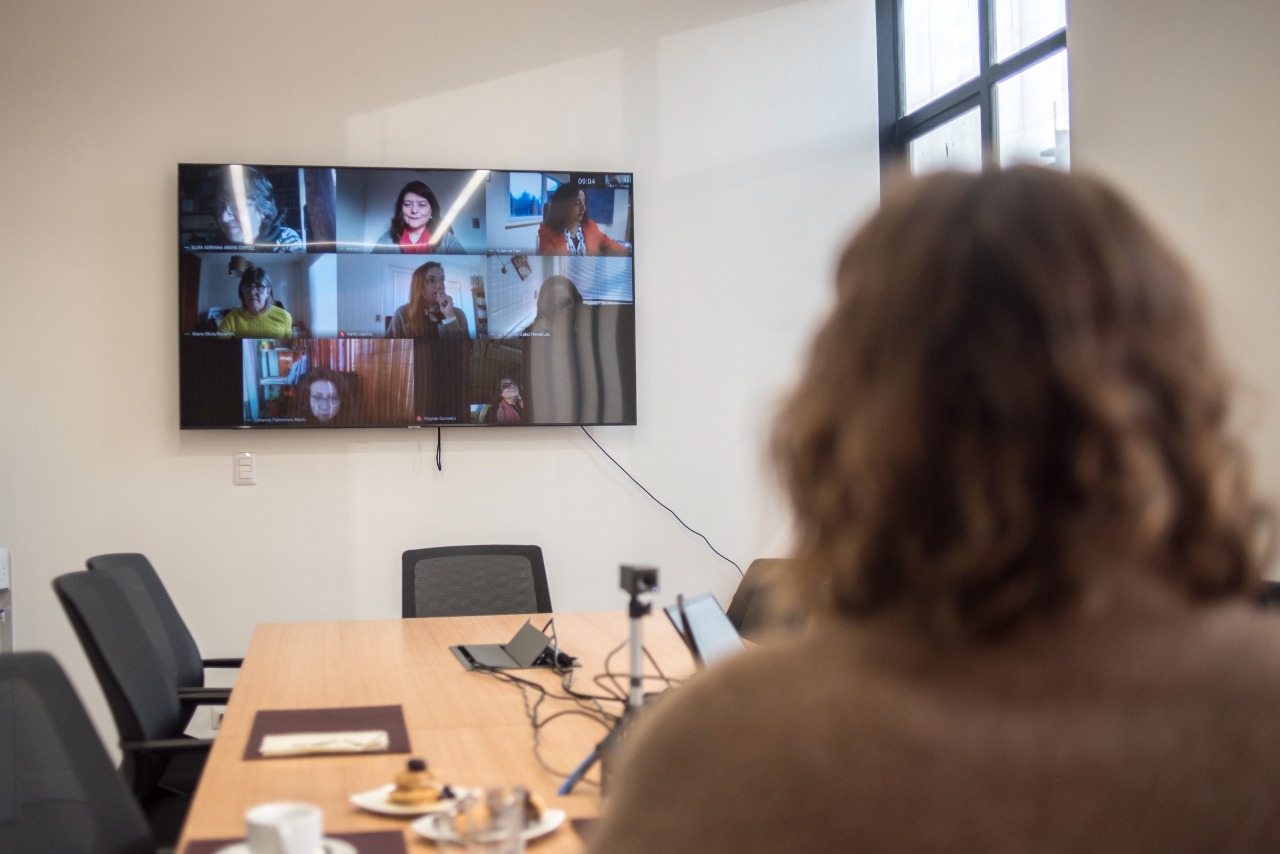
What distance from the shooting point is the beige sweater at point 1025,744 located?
685mm

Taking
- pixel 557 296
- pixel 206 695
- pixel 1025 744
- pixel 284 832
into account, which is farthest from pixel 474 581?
pixel 1025 744

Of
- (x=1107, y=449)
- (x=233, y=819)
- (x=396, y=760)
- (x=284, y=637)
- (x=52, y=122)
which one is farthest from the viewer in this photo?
(x=52, y=122)

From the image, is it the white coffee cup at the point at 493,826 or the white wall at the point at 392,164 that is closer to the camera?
the white coffee cup at the point at 493,826

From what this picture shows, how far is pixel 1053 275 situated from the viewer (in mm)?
724

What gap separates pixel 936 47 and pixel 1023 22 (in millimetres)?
690

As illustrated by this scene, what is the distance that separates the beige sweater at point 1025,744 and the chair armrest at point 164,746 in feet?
6.49

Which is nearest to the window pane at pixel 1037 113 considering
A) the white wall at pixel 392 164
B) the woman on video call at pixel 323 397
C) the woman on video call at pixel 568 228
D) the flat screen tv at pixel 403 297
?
the white wall at pixel 392 164

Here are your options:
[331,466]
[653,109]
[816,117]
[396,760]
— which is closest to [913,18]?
[816,117]

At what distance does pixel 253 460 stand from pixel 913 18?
349 cm

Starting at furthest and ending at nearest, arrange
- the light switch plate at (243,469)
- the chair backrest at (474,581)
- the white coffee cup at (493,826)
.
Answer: the light switch plate at (243,469) < the chair backrest at (474,581) < the white coffee cup at (493,826)

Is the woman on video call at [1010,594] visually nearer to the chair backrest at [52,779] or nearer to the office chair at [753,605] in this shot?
the chair backrest at [52,779]

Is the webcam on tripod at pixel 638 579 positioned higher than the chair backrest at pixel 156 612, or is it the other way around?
the webcam on tripod at pixel 638 579

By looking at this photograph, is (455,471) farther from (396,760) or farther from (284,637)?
(396,760)

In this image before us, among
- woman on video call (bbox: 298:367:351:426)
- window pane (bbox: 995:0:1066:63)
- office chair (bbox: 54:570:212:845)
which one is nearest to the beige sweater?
office chair (bbox: 54:570:212:845)
